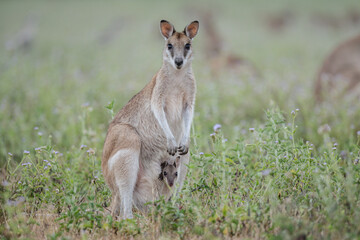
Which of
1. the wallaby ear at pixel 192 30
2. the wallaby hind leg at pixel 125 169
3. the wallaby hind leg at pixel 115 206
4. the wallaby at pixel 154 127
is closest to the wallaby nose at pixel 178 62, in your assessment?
the wallaby at pixel 154 127

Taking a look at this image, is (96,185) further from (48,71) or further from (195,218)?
(48,71)

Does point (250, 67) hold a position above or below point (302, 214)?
above

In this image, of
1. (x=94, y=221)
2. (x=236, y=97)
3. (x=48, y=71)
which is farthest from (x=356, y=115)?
(x=48, y=71)

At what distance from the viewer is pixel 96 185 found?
4.10 m

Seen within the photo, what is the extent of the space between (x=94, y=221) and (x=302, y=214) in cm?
156

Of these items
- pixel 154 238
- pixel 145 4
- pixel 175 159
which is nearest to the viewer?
pixel 154 238

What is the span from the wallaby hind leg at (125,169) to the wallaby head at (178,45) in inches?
32.9

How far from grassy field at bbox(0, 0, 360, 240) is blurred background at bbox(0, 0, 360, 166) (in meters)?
0.05

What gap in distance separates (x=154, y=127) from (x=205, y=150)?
1.63 meters

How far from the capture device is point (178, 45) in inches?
159

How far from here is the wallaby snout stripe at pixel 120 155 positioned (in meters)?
3.64

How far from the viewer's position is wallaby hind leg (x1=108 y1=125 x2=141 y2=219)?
141 inches

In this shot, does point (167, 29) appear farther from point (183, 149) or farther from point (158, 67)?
point (158, 67)

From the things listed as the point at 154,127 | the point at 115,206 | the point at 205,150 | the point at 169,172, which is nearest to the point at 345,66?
the point at 205,150
